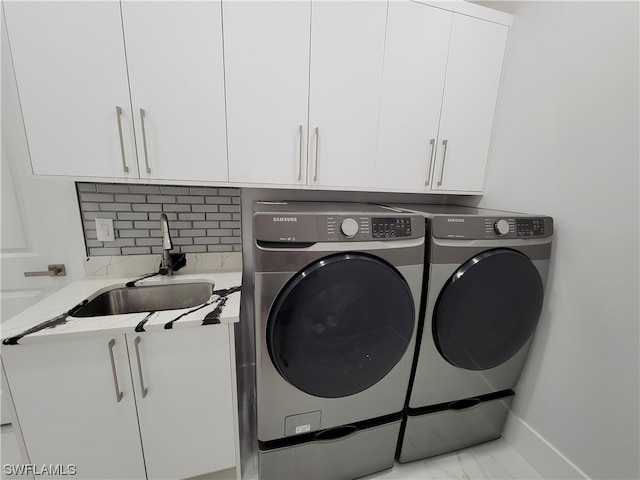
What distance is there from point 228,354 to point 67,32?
4.32 ft

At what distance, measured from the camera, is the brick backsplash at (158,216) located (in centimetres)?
136

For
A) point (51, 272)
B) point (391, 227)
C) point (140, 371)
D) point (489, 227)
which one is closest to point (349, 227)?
point (391, 227)

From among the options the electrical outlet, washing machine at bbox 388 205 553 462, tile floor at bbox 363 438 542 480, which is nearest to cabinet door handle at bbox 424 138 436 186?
washing machine at bbox 388 205 553 462

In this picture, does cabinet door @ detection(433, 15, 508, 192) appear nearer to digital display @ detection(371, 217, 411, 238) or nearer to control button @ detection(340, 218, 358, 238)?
digital display @ detection(371, 217, 411, 238)

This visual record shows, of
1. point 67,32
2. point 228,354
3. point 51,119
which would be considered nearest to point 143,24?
point 67,32

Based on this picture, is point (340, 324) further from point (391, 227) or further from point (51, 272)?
point (51, 272)

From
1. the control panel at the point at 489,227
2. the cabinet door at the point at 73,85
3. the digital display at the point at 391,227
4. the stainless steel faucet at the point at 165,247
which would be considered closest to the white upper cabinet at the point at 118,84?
the cabinet door at the point at 73,85

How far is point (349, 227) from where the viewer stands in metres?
0.94

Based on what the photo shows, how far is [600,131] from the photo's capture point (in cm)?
108

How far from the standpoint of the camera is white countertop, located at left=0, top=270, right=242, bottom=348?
901 millimetres

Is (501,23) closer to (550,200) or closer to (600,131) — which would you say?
(600,131)

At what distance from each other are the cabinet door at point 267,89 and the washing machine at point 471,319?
0.68 m

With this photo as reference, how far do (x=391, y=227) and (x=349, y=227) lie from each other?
17cm

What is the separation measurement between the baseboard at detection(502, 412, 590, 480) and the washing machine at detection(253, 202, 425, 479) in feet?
2.54
